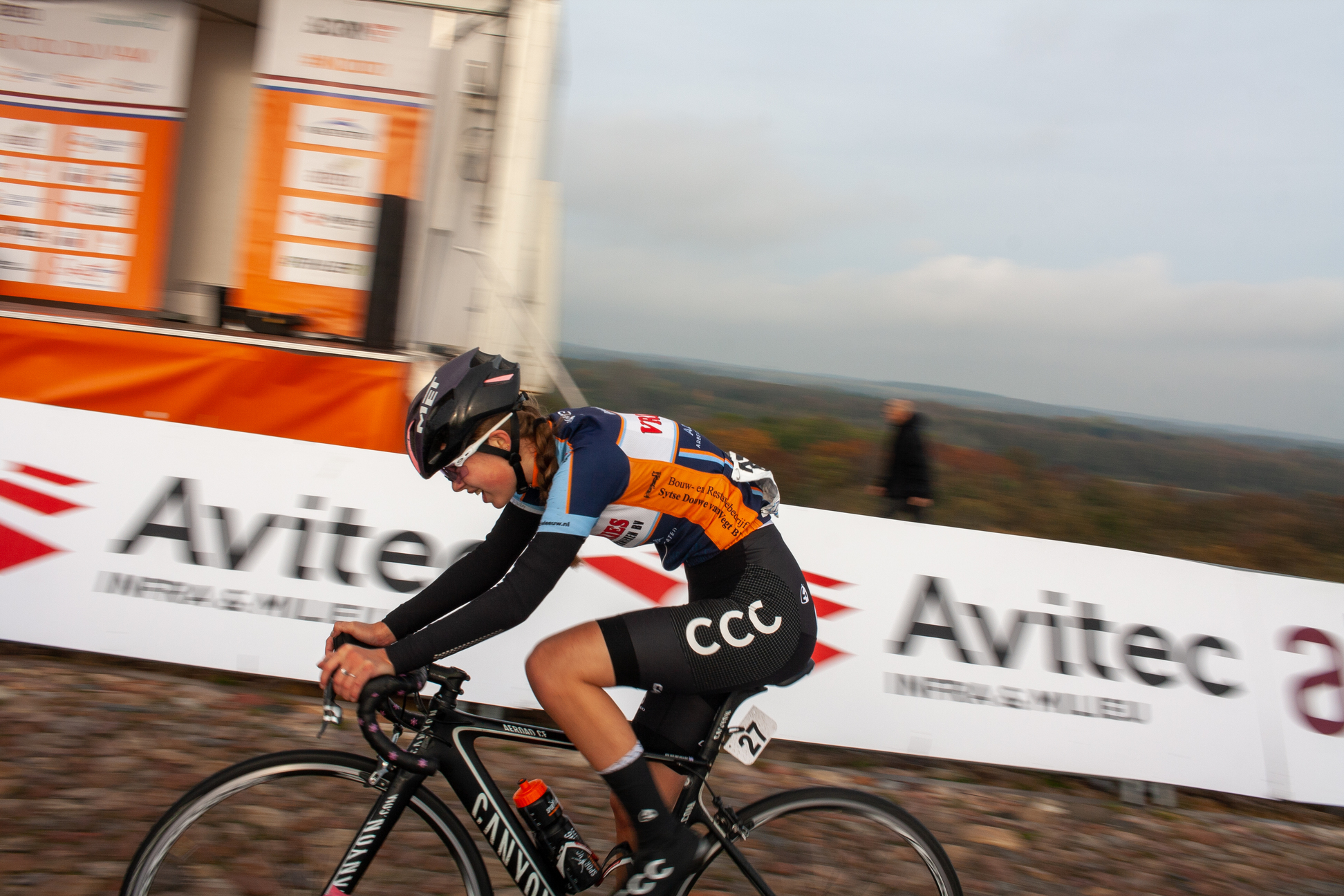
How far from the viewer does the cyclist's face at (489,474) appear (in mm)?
2176

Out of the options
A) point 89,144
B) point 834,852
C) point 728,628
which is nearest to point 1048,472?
point 834,852

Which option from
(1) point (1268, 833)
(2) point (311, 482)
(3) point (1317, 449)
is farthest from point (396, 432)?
(3) point (1317, 449)

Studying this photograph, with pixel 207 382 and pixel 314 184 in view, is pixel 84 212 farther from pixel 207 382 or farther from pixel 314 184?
pixel 207 382

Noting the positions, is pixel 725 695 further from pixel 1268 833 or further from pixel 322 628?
pixel 1268 833

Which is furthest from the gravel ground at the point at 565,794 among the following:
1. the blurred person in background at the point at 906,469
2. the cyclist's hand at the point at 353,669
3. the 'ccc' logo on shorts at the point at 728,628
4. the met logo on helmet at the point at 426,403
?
the blurred person in background at the point at 906,469

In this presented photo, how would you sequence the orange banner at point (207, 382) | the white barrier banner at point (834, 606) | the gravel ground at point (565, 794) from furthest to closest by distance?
1. the orange banner at point (207, 382)
2. the white barrier banner at point (834, 606)
3. the gravel ground at point (565, 794)

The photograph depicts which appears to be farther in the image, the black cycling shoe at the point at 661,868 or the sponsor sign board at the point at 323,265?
the sponsor sign board at the point at 323,265

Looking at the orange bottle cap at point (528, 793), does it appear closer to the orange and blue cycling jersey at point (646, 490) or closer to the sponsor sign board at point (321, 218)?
the orange and blue cycling jersey at point (646, 490)

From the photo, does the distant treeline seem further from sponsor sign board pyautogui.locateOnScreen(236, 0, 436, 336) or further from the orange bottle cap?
the orange bottle cap

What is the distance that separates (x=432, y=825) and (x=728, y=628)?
33.4 inches

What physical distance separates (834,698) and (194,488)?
3.29 m

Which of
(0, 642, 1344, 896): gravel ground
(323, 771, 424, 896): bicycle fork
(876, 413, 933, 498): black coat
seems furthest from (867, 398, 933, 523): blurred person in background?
(323, 771, 424, 896): bicycle fork

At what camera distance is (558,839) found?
226cm

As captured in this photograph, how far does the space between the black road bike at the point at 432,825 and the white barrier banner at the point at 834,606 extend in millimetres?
2028
